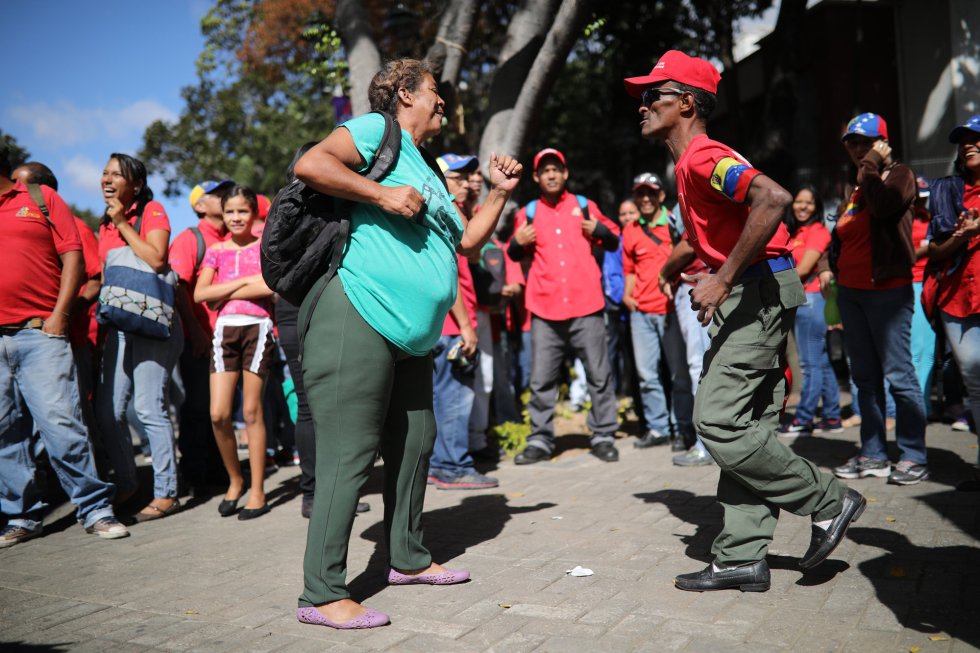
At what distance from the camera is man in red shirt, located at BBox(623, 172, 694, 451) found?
7637 mm

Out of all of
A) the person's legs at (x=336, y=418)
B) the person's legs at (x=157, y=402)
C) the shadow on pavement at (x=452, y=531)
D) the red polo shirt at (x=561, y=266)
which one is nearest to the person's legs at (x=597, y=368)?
the red polo shirt at (x=561, y=266)

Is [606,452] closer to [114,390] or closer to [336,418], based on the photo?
[114,390]

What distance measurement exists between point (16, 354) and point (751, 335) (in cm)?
441

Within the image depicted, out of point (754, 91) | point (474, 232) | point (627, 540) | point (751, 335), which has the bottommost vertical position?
point (627, 540)

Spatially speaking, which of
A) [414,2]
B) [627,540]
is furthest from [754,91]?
[627,540]

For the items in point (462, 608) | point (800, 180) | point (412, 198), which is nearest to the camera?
point (412, 198)

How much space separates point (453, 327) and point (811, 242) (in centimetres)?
351

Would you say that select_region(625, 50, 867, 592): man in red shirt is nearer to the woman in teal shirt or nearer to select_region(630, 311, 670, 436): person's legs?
the woman in teal shirt

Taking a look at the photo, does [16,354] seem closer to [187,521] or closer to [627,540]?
[187,521]

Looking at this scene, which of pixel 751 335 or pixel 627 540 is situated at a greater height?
pixel 751 335

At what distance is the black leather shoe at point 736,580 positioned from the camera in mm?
3783

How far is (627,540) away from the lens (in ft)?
15.5

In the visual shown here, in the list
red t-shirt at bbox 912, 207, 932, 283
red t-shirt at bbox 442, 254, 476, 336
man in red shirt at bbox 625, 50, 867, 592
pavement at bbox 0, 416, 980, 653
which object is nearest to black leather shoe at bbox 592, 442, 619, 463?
pavement at bbox 0, 416, 980, 653

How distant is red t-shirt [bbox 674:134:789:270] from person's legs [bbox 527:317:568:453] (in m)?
3.56
